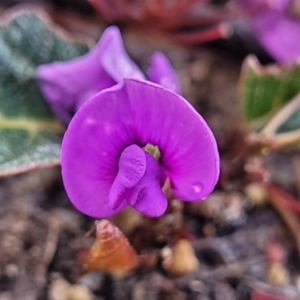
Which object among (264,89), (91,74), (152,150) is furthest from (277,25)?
(152,150)

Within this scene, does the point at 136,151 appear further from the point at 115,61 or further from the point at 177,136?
the point at 115,61

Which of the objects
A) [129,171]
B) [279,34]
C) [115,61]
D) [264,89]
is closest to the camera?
[129,171]

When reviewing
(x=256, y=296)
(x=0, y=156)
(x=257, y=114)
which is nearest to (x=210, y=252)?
(x=256, y=296)

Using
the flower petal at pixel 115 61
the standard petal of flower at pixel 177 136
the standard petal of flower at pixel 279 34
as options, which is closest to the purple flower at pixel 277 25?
the standard petal of flower at pixel 279 34

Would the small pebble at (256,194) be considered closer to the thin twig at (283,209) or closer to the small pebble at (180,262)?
the thin twig at (283,209)

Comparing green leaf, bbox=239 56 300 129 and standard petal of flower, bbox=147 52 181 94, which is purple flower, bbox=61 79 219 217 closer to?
standard petal of flower, bbox=147 52 181 94

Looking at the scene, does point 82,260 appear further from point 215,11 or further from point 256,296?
point 215,11

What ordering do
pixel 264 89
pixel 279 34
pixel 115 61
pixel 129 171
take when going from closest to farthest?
pixel 129 171, pixel 115 61, pixel 264 89, pixel 279 34
